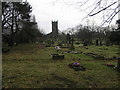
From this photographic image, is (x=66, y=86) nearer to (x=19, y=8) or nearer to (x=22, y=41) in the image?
(x=19, y=8)

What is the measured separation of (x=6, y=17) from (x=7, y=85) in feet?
59.9

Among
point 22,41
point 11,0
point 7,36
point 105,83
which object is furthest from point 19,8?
point 105,83

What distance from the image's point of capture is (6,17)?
20344mm

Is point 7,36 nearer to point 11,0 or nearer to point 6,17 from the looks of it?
point 6,17

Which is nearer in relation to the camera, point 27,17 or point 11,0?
point 11,0

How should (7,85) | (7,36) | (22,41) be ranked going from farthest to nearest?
(22,41) → (7,36) → (7,85)

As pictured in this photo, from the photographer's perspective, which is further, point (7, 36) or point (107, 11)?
point (7, 36)

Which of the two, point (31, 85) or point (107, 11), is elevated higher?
point (107, 11)

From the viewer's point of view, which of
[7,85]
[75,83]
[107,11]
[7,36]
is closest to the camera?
[107,11]

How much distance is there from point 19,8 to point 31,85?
18304 millimetres

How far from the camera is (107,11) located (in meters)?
2.77

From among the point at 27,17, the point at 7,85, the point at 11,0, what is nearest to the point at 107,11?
the point at 7,85

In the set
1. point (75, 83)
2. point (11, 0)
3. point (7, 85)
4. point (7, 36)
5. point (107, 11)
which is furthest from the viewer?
point (7, 36)

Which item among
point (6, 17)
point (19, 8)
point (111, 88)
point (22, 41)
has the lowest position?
point (111, 88)
